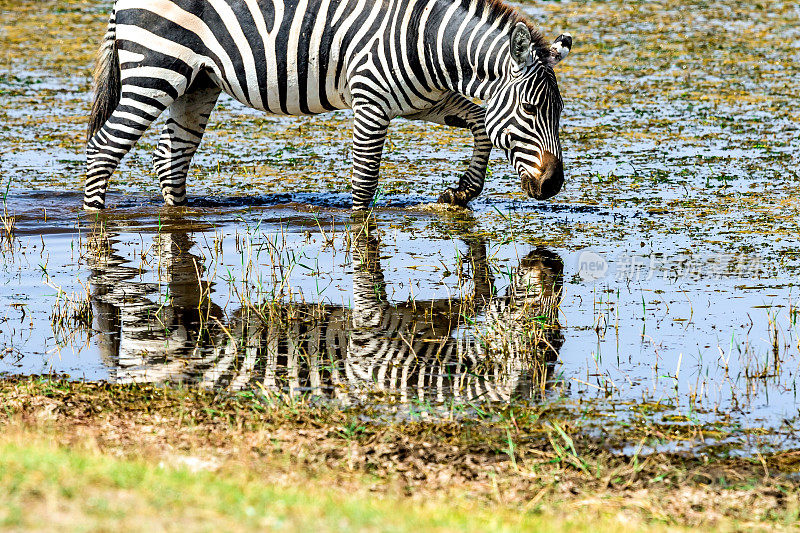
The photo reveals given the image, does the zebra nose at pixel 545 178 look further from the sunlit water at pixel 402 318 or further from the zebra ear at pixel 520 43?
the zebra ear at pixel 520 43

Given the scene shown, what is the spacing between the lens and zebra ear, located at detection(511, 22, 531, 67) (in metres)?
10.6

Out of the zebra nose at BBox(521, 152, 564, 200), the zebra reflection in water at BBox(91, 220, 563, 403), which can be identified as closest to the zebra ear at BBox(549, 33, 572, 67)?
the zebra nose at BBox(521, 152, 564, 200)

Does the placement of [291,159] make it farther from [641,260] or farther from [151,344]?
[151,344]

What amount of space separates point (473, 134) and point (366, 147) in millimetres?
1256

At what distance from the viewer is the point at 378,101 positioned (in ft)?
37.1

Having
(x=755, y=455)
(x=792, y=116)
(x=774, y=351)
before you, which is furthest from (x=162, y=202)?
(x=792, y=116)

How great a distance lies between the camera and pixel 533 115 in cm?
1089

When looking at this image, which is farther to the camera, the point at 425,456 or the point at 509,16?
the point at 509,16

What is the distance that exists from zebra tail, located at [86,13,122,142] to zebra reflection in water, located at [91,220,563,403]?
3.14m

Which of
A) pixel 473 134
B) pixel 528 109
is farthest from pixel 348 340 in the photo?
pixel 473 134

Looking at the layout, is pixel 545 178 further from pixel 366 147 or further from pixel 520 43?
A: pixel 366 147

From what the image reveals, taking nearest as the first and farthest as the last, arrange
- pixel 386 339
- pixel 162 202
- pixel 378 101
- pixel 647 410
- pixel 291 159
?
pixel 647 410 < pixel 386 339 < pixel 378 101 < pixel 162 202 < pixel 291 159

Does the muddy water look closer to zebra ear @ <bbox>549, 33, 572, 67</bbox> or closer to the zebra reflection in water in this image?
the zebra reflection in water

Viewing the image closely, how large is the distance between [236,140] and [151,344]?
27.1 ft
